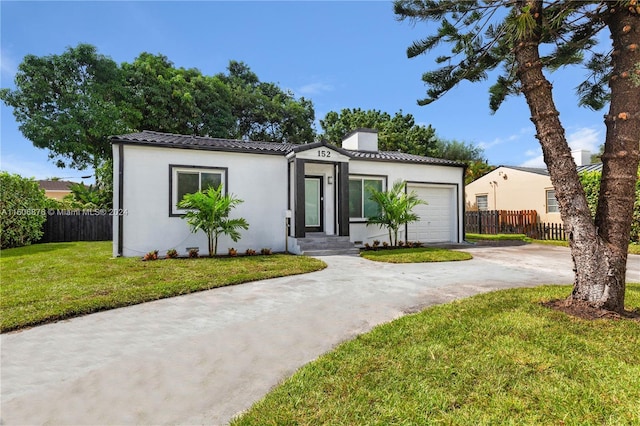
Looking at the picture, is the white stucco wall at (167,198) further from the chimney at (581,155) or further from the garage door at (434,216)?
the chimney at (581,155)

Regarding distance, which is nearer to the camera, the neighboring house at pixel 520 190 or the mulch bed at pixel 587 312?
the mulch bed at pixel 587 312

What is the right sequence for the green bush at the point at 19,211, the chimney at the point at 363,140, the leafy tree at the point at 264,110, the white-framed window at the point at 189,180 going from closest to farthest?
1. the white-framed window at the point at 189,180
2. the green bush at the point at 19,211
3. the chimney at the point at 363,140
4. the leafy tree at the point at 264,110

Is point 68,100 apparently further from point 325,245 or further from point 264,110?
point 325,245

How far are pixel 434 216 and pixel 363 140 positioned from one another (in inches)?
166

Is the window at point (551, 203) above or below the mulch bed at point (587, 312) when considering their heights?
above

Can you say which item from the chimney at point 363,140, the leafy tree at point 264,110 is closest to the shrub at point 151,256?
the chimney at point 363,140

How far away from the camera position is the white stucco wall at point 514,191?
16.6 metres

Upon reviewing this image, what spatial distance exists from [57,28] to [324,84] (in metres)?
12.3

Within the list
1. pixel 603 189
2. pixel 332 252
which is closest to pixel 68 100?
pixel 332 252

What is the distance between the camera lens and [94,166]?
20141 millimetres

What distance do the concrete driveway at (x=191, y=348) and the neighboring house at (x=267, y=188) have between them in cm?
462

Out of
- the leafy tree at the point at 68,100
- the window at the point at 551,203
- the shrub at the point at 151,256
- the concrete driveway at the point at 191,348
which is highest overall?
the leafy tree at the point at 68,100

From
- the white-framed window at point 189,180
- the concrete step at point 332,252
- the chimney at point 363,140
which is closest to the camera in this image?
the white-framed window at point 189,180

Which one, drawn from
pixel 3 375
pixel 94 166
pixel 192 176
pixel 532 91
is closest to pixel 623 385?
pixel 532 91
